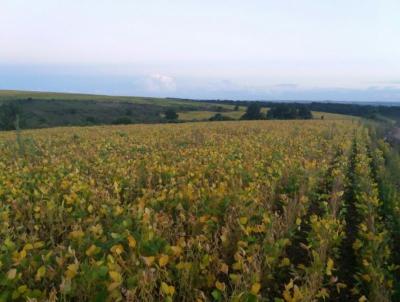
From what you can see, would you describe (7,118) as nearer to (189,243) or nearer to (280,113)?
(280,113)

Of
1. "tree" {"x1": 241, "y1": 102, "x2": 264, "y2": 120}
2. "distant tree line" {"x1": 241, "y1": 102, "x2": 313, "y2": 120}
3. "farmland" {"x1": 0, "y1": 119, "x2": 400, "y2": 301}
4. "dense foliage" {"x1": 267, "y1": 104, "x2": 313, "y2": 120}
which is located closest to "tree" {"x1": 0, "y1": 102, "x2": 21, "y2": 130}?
"tree" {"x1": 241, "y1": 102, "x2": 264, "y2": 120}

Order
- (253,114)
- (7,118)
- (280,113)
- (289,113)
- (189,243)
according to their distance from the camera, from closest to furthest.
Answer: (189,243)
(7,118)
(253,114)
(289,113)
(280,113)

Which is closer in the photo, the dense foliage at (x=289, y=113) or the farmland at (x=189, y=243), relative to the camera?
the farmland at (x=189, y=243)

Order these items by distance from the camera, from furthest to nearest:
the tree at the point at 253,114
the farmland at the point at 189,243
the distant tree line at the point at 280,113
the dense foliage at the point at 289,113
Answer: the dense foliage at the point at 289,113, the distant tree line at the point at 280,113, the tree at the point at 253,114, the farmland at the point at 189,243

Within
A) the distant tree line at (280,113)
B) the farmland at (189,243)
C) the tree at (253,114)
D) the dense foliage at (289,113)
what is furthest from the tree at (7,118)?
the farmland at (189,243)

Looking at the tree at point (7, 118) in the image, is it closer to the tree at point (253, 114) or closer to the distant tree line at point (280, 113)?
the tree at point (253, 114)

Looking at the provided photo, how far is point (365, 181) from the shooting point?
8281 millimetres

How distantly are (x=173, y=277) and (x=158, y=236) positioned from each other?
0.49m

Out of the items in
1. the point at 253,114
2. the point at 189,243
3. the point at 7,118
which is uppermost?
the point at 189,243

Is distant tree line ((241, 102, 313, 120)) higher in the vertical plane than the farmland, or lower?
lower

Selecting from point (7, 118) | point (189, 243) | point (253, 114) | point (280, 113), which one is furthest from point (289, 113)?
point (189, 243)

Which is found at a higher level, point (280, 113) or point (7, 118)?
point (280, 113)

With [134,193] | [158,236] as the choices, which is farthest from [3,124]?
[158,236]

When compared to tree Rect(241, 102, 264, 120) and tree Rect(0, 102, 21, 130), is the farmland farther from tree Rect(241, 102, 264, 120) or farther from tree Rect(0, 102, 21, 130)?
tree Rect(241, 102, 264, 120)
